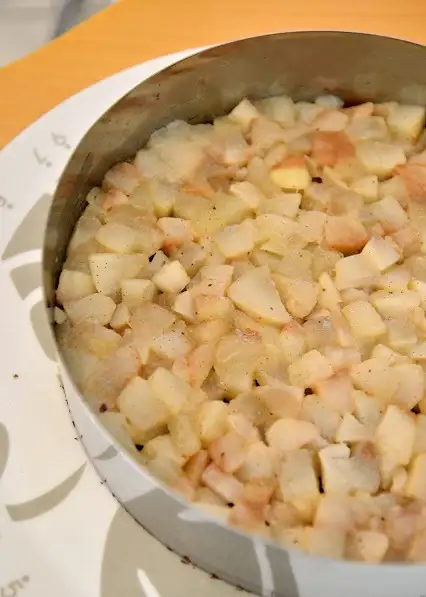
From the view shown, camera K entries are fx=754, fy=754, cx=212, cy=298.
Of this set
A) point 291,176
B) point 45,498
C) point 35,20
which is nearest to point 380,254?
point 291,176

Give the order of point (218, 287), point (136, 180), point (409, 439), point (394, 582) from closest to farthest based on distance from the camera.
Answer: point (394, 582) → point (409, 439) → point (218, 287) → point (136, 180)

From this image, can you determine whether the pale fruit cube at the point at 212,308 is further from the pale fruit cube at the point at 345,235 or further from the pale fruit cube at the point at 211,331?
the pale fruit cube at the point at 345,235

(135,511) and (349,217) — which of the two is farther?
(349,217)

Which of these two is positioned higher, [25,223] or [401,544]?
[25,223]

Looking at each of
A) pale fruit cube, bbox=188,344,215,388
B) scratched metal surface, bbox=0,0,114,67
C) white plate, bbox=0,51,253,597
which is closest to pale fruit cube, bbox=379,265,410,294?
pale fruit cube, bbox=188,344,215,388

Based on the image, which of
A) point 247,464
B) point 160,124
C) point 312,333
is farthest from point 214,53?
point 247,464

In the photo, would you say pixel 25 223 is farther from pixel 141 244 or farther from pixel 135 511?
pixel 135 511

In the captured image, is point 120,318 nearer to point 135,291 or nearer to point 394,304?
point 135,291

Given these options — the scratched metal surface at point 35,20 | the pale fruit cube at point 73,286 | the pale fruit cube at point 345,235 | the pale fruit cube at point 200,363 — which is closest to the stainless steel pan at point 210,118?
the pale fruit cube at point 73,286
